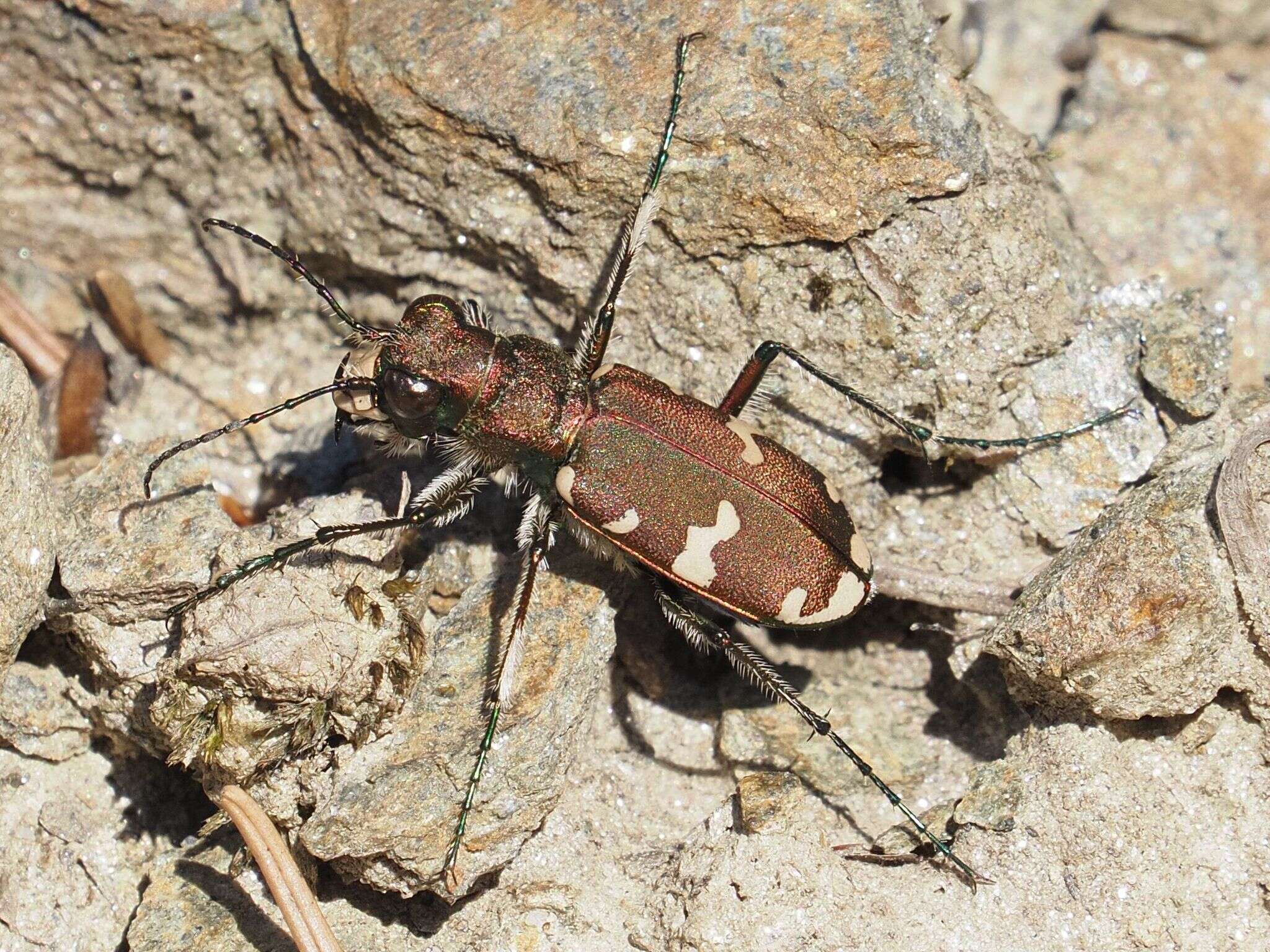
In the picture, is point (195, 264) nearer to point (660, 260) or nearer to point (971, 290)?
point (660, 260)

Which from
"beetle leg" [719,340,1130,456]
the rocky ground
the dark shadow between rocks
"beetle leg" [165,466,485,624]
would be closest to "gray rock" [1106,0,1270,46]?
the rocky ground

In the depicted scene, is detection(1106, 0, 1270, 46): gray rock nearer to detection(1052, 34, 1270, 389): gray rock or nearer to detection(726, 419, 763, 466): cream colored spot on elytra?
detection(1052, 34, 1270, 389): gray rock

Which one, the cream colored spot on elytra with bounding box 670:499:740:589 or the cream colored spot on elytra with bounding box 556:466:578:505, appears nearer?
the cream colored spot on elytra with bounding box 670:499:740:589

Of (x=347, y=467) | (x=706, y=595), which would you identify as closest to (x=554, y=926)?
(x=706, y=595)

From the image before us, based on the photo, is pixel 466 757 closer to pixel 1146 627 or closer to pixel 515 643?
pixel 515 643

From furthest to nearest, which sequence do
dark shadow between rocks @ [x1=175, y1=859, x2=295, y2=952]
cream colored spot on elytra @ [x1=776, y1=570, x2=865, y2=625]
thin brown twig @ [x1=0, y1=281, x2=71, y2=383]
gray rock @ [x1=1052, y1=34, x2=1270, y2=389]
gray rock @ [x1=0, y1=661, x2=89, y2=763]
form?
1. gray rock @ [x1=1052, y1=34, x2=1270, y2=389]
2. thin brown twig @ [x1=0, y1=281, x2=71, y2=383]
3. cream colored spot on elytra @ [x1=776, y1=570, x2=865, y2=625]
4. gray rock @ [x1=0, y1=661, x2=89, y2=763]
5. dark shadow between rocks @ [x1=175, y1=859, x2=295, y2=952]
